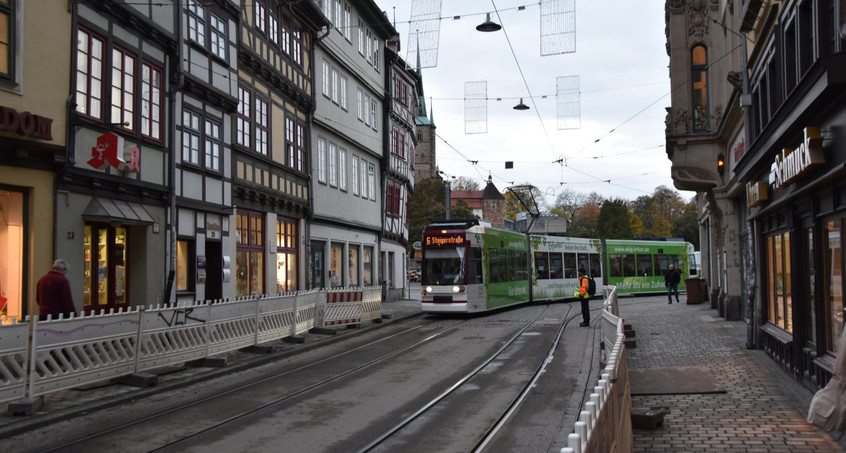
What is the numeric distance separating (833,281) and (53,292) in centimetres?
1075

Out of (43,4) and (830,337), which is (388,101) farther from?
(830,337)

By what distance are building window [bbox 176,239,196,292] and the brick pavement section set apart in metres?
10.8

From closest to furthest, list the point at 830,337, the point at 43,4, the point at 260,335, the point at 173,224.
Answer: the point at 830,337, the point at 43,4, the point at 260,335, the point at 173,224

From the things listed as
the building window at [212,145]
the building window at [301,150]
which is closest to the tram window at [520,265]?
the building window at [301,150]

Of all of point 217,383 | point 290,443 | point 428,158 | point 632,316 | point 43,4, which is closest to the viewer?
point 290,443

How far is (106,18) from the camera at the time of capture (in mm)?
14953

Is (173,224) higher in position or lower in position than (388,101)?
lower

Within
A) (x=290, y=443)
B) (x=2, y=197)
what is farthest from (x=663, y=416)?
(x=2, y=197)

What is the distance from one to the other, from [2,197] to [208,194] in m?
7.16

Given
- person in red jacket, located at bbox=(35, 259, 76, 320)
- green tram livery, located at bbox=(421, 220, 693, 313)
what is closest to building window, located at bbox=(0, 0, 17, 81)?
person in red jacket, located at bbox=(35, 259, 76, 320)

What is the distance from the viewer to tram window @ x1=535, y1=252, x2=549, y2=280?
32778 mm

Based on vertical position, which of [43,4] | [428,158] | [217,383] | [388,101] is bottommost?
[217,383]

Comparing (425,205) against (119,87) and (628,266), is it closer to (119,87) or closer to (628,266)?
(628,266)

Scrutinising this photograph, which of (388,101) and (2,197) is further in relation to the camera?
(388,101)
